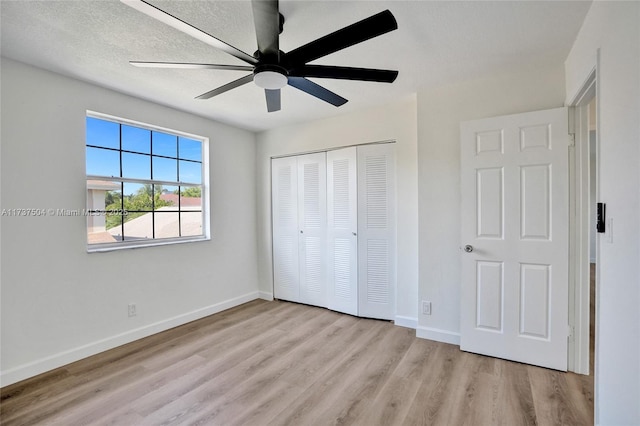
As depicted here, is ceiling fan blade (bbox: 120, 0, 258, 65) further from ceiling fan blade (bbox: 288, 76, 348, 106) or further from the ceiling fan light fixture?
ceiling fan blade (bbox: 288, 76, 348, 106)

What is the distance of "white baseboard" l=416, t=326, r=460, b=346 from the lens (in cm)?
272

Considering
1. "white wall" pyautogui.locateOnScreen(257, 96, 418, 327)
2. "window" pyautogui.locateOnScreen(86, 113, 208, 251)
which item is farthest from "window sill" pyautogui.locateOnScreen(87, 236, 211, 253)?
"white wall" pyautogui.locateOnScreen(257, 96, 418, 327)

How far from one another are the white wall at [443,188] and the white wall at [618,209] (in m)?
1.02

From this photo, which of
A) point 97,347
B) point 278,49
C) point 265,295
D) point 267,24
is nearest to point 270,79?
point 278,49

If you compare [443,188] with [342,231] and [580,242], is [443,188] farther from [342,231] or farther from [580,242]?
[342,231]

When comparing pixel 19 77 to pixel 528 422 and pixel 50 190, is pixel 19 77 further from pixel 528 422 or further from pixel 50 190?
pixel 528 422

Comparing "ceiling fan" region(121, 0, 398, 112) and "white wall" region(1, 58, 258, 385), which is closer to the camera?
"ceiling fan" region(121, 0, 398, 112)

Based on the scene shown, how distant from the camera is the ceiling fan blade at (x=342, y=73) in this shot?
5.21ft

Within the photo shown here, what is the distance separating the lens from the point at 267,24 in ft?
4.33

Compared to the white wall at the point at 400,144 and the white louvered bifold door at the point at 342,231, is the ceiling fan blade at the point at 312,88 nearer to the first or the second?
the white wall at the point at 400,144

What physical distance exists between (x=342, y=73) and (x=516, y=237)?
6.24 feet

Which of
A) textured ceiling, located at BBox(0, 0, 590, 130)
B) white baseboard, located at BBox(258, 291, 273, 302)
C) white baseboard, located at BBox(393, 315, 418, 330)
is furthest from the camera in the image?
white baseboard, located at BBox(258, 291, 273, 302)

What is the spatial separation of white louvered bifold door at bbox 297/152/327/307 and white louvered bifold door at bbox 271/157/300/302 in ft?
0.29

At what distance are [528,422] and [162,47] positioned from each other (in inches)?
130
